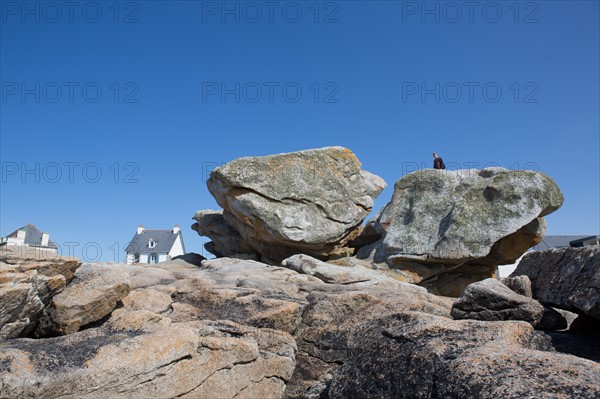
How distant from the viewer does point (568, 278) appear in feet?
28.5

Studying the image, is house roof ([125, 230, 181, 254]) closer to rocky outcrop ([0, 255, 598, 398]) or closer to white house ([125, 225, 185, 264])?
white house ([125, 225, 185, 264])

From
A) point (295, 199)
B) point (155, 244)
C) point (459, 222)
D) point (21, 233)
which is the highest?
point (295, 199)

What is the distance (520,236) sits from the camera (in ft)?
79.8

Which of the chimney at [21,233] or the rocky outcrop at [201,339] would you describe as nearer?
the rocky outcrop at [201,339]

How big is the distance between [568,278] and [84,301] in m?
9.19

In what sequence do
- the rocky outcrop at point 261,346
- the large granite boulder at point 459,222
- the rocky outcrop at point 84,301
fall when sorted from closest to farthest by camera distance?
the rocky outcrop at point 261,346 → the rocky outcrop at point 84,301 → the large granite boulder at point 459,222

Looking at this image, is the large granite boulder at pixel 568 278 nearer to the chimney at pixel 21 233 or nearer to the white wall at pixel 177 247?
the chimney at pixel 21 233

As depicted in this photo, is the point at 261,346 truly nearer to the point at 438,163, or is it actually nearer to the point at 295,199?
the point at 295,199

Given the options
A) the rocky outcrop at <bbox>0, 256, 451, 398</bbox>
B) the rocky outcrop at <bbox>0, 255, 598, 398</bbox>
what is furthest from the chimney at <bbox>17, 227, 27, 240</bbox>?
the rocky outcrop at <bbox>0, 255, 598, 398</bbox>

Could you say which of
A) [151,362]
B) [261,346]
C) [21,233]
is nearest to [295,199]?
[261,346]

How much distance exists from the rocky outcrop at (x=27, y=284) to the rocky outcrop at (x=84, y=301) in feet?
0.65

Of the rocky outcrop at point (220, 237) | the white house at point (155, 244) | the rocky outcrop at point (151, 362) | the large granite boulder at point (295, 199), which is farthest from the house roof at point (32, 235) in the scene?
the rocky outcrop at point (151, 362)

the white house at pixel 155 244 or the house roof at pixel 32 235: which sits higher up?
the house roof at pixel 32 235

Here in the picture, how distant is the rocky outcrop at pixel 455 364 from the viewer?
15.3 feet
